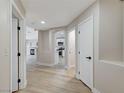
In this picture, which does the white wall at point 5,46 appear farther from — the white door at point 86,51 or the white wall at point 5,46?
the white door at point 86,51

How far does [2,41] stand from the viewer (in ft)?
6.91

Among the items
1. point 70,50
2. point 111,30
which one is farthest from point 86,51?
point 70,50

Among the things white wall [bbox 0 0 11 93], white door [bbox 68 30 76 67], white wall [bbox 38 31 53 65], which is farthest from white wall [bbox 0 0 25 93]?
white wall [bbox 38 31 53 65]

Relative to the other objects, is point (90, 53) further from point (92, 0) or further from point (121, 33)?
point (92, 0)

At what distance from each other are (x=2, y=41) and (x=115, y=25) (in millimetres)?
2318

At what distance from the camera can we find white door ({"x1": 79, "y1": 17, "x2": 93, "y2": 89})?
11.5 feet

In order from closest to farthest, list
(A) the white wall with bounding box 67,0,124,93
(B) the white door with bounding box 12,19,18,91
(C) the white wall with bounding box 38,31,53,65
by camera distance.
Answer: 1. (A) the white wall with bounding box 67,0,124,93
2. (B) the white door with bounding box 12,19,18,91
3. (C) the white wall with bounding box 38,31,53,65

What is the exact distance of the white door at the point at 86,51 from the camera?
3490mm

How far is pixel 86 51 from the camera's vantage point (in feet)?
12.7

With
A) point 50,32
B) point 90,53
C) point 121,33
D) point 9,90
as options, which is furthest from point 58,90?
point 50,32

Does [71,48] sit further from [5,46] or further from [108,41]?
[5,46]

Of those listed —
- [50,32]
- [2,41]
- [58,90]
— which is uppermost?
[50,32]

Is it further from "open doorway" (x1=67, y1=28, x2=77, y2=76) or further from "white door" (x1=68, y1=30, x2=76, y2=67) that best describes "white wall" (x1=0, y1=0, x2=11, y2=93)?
"white door" (x1=68, y1=30, x2=76, y2=67)

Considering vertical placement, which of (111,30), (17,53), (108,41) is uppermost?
(111,30)
